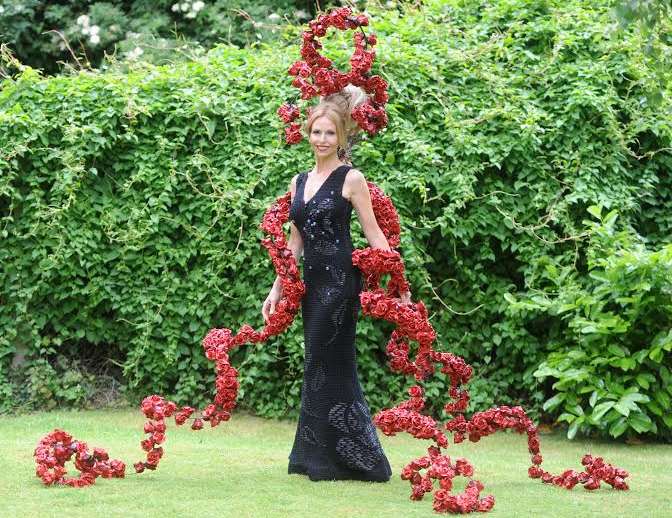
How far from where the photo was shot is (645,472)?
6.22m

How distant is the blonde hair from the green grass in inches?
71.0

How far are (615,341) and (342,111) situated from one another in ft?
8.83

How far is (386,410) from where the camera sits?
5.40 meters

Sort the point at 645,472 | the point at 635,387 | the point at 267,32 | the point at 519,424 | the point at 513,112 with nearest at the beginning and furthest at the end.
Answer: the point at 519,424, the point at 645,472, the point at 635,387, the point at 513,112, the point at 267,32

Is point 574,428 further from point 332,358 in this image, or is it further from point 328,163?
point 328,163

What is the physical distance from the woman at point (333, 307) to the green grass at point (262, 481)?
0.15m

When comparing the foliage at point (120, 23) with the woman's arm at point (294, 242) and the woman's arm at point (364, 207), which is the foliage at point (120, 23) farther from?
the woman's arm at point (364, 207)

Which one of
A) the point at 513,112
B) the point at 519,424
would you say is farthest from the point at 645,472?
the point at 513,112

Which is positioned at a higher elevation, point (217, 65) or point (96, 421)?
point (217, 65)

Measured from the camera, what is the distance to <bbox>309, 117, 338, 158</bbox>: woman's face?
5625 millimetres

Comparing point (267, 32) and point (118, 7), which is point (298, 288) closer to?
point (267, 32)

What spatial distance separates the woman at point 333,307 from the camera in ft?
18.4

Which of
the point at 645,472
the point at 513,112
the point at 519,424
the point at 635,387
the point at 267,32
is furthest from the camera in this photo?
the point at 267,32

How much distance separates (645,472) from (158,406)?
278cm
